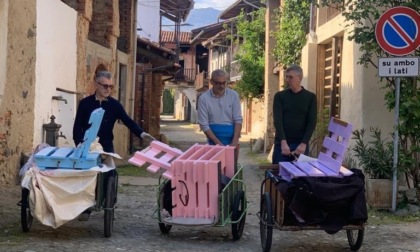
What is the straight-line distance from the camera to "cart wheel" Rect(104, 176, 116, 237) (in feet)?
22.9

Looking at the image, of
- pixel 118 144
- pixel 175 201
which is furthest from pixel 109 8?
pixel 175 201

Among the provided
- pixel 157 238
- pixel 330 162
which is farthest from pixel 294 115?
pixel 157 238

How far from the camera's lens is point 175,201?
6867 millimetres

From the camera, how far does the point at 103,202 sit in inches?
277

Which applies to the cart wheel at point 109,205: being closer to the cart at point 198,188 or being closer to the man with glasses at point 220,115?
the cart at point 198,188

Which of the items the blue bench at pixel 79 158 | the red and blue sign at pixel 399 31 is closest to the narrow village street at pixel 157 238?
the blue bench at pixel 79 158

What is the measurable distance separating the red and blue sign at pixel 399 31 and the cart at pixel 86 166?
13.0 feet

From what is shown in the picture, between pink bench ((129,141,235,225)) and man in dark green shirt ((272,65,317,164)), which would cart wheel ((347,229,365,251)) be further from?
pink bench ((129,141,235,225))

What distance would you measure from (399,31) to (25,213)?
5.18 m

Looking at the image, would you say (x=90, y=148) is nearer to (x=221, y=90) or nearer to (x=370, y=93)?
(x=221, y=90)

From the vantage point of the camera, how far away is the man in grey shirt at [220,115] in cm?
784

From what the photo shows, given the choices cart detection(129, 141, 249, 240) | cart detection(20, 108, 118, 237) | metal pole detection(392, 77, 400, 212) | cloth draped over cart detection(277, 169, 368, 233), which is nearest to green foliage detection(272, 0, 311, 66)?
metal pole detection(392, 77, 400, 212)

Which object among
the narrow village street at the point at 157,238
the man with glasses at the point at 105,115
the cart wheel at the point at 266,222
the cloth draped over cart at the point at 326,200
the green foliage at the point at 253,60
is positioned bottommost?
the narrow village street at the point at 157,238

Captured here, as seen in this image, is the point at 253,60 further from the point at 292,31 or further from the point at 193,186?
the point at 193,186
